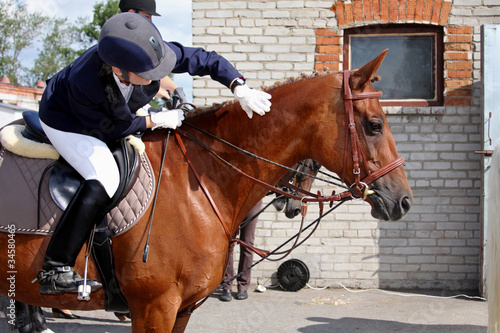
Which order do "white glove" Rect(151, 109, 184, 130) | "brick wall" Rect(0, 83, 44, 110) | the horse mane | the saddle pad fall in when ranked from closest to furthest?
the saddle pad
"white glove" Rect(151, 109, 184, 130)
the horse mane
"brick wall" Rect(0, 83, 44, 110)

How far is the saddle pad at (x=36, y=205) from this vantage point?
8.16 feet

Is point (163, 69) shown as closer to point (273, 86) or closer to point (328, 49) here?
point (273, 86)

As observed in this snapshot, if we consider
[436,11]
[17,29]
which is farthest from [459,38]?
[17,29]

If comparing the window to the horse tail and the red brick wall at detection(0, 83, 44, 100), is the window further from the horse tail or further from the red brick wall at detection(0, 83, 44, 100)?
the red brick wall at detection(0, 83, 44, 100)

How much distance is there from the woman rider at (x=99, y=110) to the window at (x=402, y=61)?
4227 millimetres

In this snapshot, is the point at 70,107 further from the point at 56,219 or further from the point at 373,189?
the point at 373,189

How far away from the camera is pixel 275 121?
2.70 metres

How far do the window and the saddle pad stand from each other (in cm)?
469

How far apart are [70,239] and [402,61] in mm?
5535

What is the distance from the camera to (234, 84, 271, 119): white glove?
2568mm

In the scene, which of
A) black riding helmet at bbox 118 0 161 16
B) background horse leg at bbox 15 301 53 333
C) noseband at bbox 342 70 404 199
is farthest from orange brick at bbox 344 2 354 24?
background horse leg at bbox 15 301 53 333

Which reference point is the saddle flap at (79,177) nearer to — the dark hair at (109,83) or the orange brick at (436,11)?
the dark hair at (109,83)

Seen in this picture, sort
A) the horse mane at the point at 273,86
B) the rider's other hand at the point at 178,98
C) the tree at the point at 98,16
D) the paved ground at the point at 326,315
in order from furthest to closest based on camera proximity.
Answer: the tree at the point at 98,16, the paved ground at the point at 326,315, the rider's other hand at the point at 178,98, the horse mane at the point at 273,86

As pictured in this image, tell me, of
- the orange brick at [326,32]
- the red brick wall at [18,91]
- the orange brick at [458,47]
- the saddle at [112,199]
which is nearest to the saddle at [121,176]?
the saddle at [112,199]
